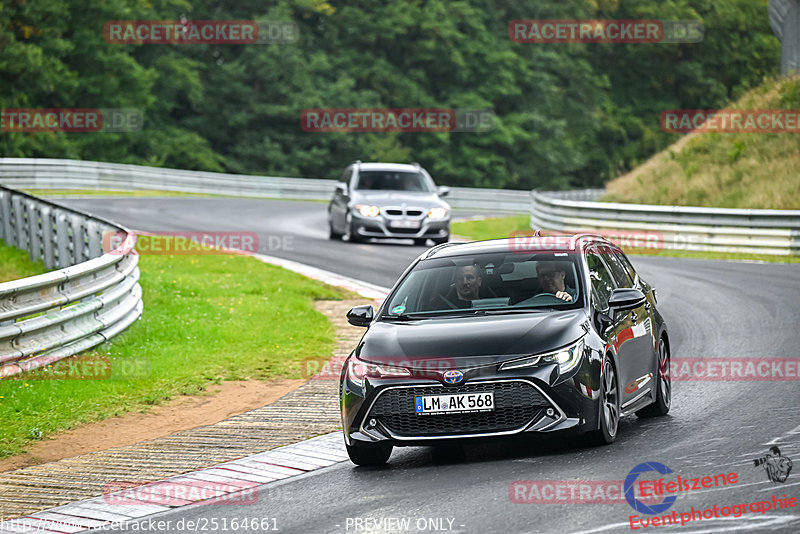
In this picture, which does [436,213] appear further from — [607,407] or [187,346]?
[607,407]

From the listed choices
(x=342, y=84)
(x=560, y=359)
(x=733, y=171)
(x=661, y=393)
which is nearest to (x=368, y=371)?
(x=560, y=359)

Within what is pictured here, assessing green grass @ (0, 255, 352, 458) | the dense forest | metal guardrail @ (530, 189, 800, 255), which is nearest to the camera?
green grass @ (0, 255, 352, 458)

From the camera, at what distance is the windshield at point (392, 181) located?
28844 millimetres

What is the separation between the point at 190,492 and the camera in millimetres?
8406

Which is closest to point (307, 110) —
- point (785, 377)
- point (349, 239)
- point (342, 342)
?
point (349, 239)

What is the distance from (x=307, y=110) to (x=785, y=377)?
173 feet

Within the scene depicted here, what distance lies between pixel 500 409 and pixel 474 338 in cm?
54

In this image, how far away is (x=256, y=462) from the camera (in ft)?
30.3

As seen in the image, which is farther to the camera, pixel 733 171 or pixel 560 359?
pixel 733 171

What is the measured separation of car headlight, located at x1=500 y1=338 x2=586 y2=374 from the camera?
27.7ft

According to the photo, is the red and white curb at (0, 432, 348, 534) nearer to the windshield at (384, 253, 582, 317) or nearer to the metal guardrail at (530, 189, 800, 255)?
the windshield at (384, 253, 582, 317)

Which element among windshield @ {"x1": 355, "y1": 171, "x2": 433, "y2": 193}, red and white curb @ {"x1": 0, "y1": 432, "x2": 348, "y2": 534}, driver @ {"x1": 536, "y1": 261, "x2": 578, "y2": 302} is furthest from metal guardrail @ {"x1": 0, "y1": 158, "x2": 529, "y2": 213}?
driver @ {"x1": 536, "y1": 261, "x2": 578, "y2": 302}

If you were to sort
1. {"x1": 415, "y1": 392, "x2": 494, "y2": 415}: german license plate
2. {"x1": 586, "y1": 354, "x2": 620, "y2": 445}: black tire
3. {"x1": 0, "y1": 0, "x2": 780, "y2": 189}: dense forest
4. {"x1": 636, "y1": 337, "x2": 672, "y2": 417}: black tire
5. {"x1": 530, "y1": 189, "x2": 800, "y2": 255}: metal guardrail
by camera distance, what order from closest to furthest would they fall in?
{"x1": 415, "y1": 392, "x2": 494, "y2": 415}: german license plate
{"x1": 586, "y1": 354, "x2": 620, "y2": 445}: black tire
{"x1": 636, "y1": 337, "x2": 672, "y2": 417}: black tire
{"x1": 530, "y1": 189, "x2": 800, "y2": 255}: metal guardrail
{"x1": 0, "y1": 0, "x2": 780, "y2": 189}: dense forest

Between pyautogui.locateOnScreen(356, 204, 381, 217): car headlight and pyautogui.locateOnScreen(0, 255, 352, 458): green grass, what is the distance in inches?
217
